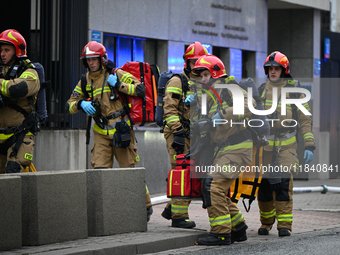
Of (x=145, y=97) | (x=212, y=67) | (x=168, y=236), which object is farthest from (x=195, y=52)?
(x=168, y=236)

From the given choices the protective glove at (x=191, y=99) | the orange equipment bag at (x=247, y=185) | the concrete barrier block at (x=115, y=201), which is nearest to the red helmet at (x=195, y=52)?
the protective glove at (x=191, y=99)

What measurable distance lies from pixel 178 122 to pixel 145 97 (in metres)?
0.86

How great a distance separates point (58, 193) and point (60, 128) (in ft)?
17.0

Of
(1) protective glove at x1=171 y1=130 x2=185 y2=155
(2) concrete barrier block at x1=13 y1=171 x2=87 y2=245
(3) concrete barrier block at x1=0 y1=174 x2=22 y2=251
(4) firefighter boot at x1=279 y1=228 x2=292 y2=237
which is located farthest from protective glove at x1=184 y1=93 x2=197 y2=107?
(3) concrete barrier block at x1=0 y1=174 x2=22 y2=251

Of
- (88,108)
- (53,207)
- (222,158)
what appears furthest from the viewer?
(88,108)

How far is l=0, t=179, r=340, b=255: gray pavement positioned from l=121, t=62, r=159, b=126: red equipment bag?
1363 millimetres

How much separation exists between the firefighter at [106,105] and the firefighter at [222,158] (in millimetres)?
1234

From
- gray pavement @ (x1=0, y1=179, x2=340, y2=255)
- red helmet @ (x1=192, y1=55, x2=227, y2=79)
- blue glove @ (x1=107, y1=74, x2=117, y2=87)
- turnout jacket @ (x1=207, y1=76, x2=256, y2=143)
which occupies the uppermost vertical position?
red helmet @ (x1=192, y1=55, x2=227, y2=79)

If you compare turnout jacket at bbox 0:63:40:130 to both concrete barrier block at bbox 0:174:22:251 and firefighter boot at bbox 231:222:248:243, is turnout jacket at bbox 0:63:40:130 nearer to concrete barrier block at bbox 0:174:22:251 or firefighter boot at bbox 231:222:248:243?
concrete barrier block at bbox 0:174:22:251

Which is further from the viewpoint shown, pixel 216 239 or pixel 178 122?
pixel 178 122

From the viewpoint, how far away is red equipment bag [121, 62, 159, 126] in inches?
368

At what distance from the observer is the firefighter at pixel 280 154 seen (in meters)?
8.86

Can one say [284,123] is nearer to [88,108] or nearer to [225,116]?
[225,116]

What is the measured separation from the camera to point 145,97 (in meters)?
9.46
